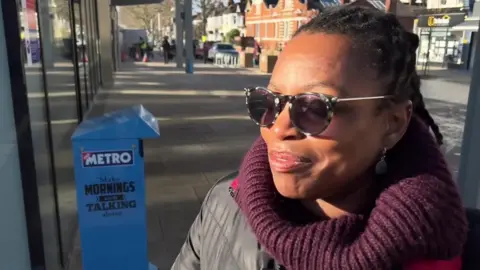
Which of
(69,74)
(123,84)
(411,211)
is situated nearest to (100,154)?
(411,211)

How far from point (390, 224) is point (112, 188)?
2458 millimetres

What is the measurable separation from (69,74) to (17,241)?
3.30 meters

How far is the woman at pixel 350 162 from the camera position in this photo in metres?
1.12

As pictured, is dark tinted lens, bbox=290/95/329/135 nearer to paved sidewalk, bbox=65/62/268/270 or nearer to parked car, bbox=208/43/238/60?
paved sidewalk, bbox=65/62/268/270

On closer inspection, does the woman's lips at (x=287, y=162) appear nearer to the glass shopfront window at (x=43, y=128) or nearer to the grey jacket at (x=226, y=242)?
the grey jacket at (x=226, y=242)

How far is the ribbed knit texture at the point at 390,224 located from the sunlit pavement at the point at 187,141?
520mm

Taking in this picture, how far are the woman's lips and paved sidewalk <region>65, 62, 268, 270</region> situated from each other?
299cm

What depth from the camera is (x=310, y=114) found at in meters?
1.17

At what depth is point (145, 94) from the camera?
1419 centimetres

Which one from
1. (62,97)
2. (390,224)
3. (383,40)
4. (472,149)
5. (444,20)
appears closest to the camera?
(390,224)

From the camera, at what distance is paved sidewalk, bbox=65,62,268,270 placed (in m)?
4.67

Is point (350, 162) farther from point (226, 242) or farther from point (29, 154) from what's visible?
point (29, 154)

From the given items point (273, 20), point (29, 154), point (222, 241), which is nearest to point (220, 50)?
point (273, 20)

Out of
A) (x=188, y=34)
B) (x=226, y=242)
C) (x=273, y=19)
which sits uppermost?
(x=273, y=19)
